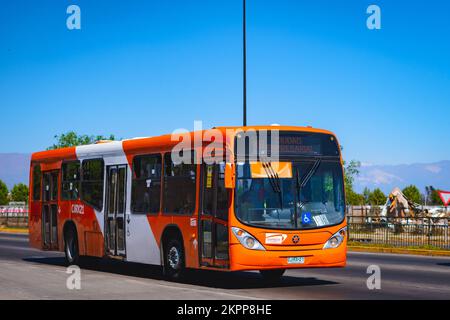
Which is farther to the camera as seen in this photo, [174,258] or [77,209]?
[77,209]

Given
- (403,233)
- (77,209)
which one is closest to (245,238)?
(77,209)

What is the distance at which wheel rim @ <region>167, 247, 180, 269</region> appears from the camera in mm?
17438

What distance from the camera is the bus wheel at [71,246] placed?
2245 centimetres

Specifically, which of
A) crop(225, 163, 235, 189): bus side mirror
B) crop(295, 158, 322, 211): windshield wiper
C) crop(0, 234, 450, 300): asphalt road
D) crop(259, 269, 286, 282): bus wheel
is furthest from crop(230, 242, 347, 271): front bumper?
crop(259, 269, 286, 282): bus wheel

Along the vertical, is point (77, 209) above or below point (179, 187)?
below

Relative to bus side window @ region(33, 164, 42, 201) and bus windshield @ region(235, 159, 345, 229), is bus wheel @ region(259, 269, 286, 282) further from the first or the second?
bus side window @ region(33, 164, 42, 201)

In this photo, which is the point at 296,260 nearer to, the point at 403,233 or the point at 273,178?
the point at 273,178

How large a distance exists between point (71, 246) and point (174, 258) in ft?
19.8

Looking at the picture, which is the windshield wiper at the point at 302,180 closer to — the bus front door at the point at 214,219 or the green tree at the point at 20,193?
the bus front door at the point at 214,219

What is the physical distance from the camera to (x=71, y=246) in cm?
2275

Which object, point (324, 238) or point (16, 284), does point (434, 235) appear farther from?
point (16, 284)

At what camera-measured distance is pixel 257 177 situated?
15672 millimetres

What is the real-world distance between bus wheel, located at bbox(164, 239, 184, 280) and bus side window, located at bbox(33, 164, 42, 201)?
8074 mm
